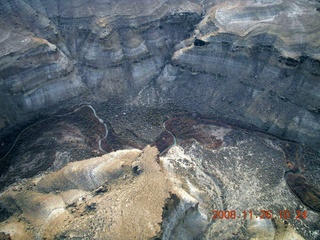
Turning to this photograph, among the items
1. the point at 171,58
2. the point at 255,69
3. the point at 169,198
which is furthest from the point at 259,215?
the point at 171,58

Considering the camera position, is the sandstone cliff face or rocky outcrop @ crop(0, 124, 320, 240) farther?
the sandstone cliff face

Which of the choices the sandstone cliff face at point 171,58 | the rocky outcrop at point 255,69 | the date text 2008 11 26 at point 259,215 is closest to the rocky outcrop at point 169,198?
the date text 2008 11 26 at point 259,215

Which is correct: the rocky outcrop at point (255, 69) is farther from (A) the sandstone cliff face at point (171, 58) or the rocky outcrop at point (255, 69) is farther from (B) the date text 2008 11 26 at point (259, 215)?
(B) the date text 2008 11 26 at point (259, 215)

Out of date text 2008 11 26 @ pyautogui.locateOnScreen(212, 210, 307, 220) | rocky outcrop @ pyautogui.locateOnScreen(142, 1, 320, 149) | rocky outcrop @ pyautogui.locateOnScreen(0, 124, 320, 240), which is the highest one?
rocky outcrop @ pyautogui.locateOnScreen(142, 1, 320, 149)

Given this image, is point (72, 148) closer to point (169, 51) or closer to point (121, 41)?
point (121, 41)

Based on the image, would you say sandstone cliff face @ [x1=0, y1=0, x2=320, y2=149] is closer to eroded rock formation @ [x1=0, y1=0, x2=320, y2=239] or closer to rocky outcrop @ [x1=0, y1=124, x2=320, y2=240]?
eroded rock formation @ [x1=0, y1=0, x2=320, y2=239]

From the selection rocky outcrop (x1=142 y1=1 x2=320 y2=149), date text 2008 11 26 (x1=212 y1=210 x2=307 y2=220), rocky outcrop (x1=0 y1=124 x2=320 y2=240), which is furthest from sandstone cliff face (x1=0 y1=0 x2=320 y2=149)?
date text 2008 11 26 (x1=212 y1=210 x2=307 y2=220)

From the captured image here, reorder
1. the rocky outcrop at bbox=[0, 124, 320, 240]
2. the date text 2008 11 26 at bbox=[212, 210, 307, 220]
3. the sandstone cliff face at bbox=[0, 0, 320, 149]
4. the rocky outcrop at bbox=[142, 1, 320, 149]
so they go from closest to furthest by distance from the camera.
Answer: the rocky outcrop at bbox=[0, 124, 320, 240] → the date text 2008 11 26 at bbox=[212, 210, 307, 220] → the rocky outcrop at bbox=[142, 1, 320, 149] → the sandstone cliff face at bbox=[0, 0, 320, 149]

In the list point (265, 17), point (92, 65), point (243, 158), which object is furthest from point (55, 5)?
point (243, 158)
